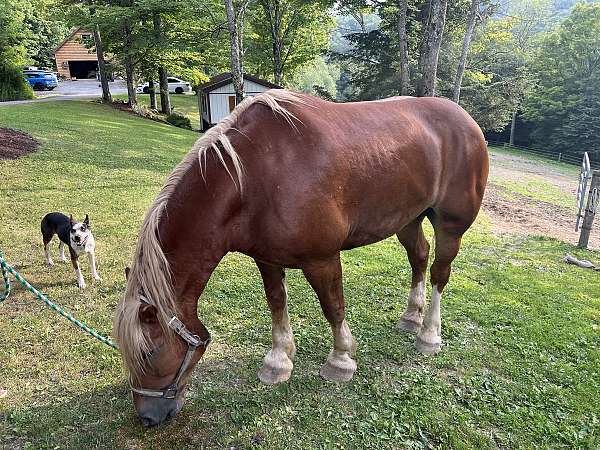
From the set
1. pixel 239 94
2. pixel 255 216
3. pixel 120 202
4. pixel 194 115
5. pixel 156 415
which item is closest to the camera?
pixel 156 415

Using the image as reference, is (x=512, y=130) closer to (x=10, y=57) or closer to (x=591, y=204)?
(x=591, y=204)

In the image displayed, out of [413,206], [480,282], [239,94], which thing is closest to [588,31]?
[239,94]

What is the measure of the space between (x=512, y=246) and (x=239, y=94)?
7.48 m

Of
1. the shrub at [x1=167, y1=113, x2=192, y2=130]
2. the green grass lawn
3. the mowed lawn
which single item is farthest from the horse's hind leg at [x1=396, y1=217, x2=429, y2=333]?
the green grass lawn

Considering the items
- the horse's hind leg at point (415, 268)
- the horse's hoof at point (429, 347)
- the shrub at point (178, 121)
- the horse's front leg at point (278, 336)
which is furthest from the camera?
the shrub at point (178, 121)

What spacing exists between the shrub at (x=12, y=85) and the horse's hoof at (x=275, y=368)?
2376 cm

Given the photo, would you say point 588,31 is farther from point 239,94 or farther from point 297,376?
point 297,376

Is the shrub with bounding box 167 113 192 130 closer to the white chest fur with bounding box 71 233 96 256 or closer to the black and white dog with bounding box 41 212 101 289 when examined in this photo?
the black and white dog with bounding box 41 212 101 289

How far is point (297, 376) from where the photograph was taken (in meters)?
3.15

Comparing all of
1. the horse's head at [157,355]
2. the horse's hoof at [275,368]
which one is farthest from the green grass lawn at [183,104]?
the horse's head at [157,355]

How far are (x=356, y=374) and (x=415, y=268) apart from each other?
3.80 ft

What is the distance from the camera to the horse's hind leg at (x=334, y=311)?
105 inches

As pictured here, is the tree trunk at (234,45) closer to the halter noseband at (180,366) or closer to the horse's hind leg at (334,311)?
the horse's hind leg at (334,311)

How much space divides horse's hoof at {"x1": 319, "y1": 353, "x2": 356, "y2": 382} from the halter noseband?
1223 mm
